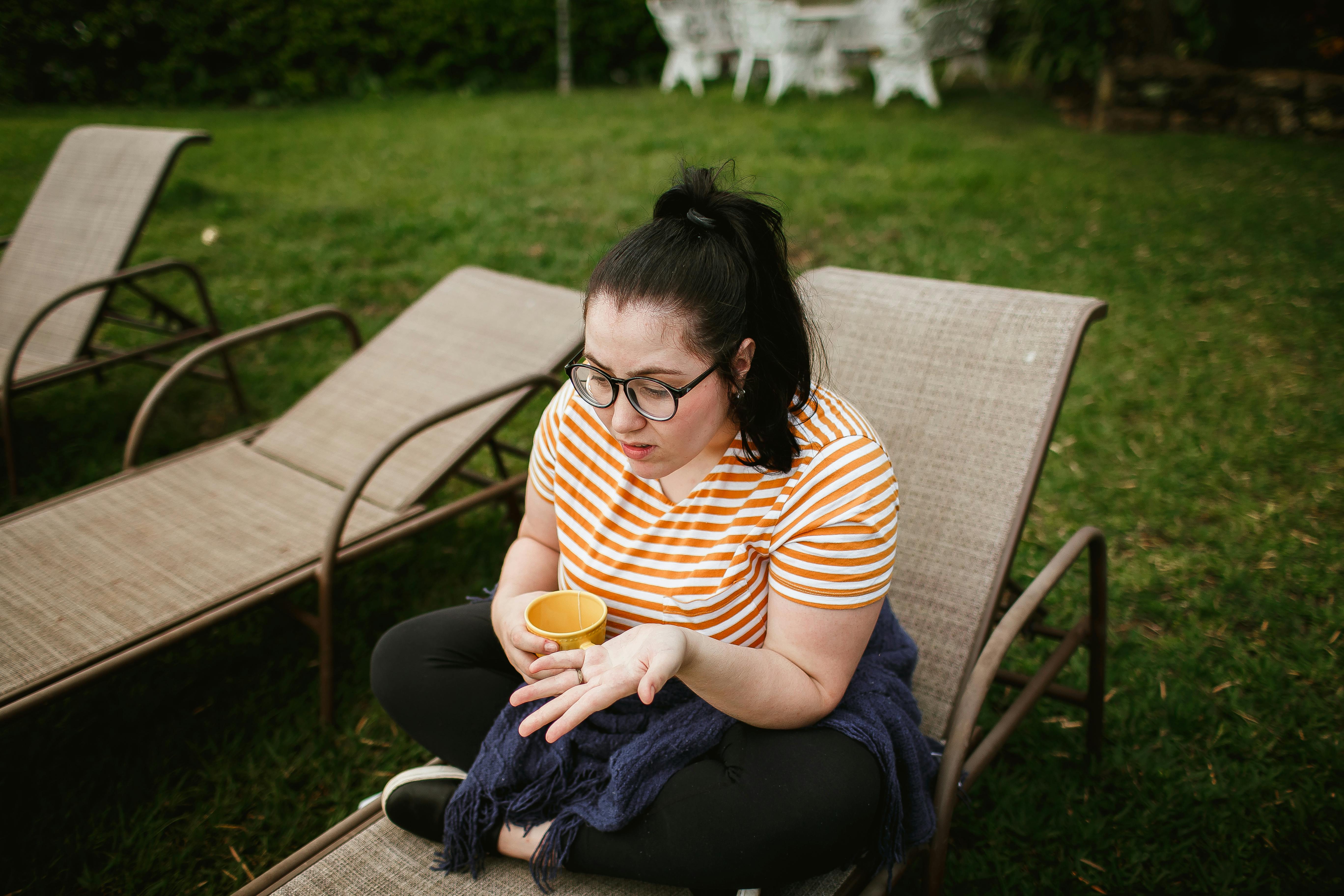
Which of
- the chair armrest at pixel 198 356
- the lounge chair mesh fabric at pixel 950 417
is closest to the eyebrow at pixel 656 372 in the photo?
the lounge chair mesh fabric at pixel 950 417

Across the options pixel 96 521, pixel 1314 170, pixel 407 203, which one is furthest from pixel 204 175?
pixel 1314 170

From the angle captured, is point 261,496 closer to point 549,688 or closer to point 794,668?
point 549,688

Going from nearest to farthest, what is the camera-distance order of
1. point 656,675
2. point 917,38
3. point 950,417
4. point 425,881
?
point 656,675 < point 425,881 < point 950,417 < point 917,38

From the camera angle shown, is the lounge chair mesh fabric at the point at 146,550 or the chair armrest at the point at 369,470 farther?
the chair armrest at the point at 369,470

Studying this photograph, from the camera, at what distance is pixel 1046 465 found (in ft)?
11.0

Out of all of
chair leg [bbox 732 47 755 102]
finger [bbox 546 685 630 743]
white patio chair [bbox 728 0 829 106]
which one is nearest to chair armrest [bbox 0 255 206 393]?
finger [bbox 546 685 630 743]

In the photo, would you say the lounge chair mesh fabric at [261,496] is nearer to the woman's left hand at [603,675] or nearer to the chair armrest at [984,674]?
the woman's left hand at [603,675]

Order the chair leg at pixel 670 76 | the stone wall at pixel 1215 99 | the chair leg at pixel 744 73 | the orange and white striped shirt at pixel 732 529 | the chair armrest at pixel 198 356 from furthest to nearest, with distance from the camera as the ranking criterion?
the chair leg at pixel 670 76 < the chair leg at pixel 744 73 < the stone wall at pixel 1215 99 < the chair armrest at pixel 198 356 < the orange and white striped shirt at pixel 732 529

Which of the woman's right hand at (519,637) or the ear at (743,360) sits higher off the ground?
the ear at (743,360)

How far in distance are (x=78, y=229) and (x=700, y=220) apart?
379 centimetres

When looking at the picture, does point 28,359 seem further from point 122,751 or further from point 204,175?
point 204,175

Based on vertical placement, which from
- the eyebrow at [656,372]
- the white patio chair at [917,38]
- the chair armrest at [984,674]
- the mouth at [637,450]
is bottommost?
the chair armrest at [984,674]

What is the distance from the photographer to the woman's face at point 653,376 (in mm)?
1255

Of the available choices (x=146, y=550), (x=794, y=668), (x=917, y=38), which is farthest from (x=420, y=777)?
(x=917, y=38)
